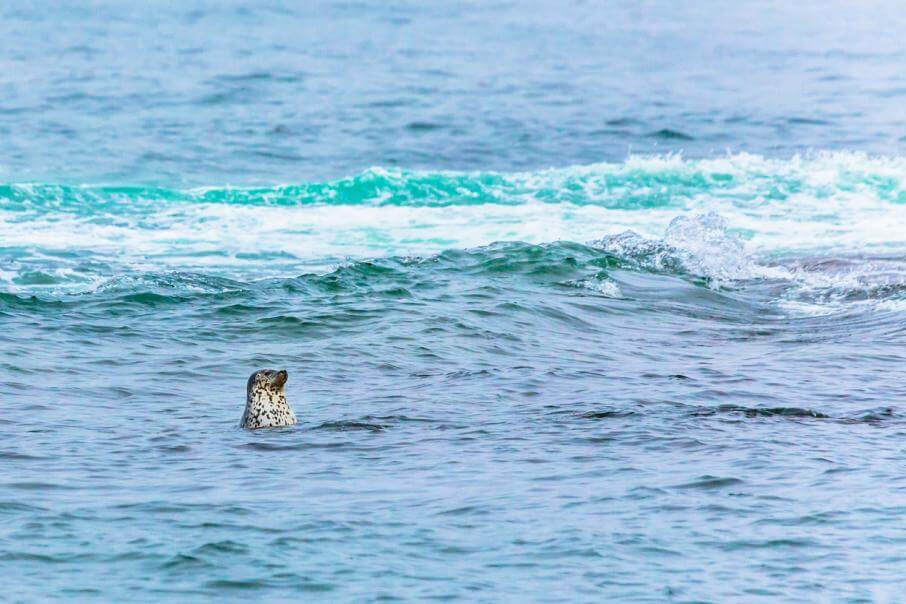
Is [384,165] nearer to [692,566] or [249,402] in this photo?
[249,402]

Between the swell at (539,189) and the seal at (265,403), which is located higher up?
the swell at (539,189)

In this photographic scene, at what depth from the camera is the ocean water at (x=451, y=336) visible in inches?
361

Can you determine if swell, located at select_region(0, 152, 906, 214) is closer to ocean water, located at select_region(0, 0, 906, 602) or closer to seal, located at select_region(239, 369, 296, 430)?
ocean water, located at select_region(0, 0, 906, 602)

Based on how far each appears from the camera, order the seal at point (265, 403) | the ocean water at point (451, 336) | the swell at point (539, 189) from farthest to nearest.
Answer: the swell at point (539, 189)
the seal at point (265, 403)
the ocean water at point (451, 336)

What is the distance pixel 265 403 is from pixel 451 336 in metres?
4.27

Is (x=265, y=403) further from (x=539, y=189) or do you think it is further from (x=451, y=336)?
(x=539, y=189)

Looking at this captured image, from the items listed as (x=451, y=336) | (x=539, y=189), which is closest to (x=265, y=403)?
(x=451, y=336)

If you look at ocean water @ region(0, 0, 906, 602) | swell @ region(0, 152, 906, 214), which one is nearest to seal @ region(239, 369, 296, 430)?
ocean water @ region(0, 0, 906, 602)

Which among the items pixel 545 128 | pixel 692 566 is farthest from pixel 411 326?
pixel 545 128

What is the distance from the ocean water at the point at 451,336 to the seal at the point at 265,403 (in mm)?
178

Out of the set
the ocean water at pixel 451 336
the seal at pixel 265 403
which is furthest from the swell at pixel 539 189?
the seal at pixel 265 403

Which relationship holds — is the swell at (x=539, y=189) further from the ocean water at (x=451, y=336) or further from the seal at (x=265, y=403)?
the seal at (x=265, y=403)

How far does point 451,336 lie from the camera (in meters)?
16.2

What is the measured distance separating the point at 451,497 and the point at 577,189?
1836cm
